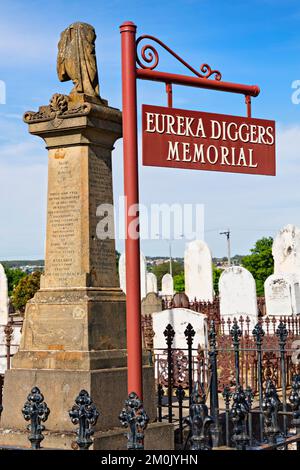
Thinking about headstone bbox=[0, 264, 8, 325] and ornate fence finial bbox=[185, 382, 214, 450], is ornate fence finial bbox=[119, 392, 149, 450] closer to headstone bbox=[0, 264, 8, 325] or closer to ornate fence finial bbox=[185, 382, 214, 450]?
ornate fence finial bbox=[185, 382, 214, 450]

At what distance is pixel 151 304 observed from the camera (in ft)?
77.9

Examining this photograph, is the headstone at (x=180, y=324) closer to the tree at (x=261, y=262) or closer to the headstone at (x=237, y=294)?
the headstone at (x=237, y=294)

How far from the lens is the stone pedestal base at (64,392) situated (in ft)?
26.0

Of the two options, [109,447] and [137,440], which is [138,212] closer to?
[137,440]

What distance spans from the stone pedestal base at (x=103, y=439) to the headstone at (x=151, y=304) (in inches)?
596

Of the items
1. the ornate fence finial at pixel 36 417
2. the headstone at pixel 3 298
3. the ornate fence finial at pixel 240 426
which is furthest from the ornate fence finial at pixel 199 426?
the headstone at pixel 3 298

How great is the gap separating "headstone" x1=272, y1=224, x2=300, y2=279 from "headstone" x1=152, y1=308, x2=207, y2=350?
7.67 meters

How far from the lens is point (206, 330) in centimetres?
1605

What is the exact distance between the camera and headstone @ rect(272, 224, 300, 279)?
23906mm

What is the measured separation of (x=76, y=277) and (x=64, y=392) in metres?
1.18

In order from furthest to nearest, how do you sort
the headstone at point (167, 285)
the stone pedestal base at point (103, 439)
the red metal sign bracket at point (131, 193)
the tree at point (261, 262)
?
1. the tree at point (261, 262)
2. the headstone at point (167, 285)
3. the stone pedestal base at point (103, 439)
4. the red metal sign bracket at point (131, 193)

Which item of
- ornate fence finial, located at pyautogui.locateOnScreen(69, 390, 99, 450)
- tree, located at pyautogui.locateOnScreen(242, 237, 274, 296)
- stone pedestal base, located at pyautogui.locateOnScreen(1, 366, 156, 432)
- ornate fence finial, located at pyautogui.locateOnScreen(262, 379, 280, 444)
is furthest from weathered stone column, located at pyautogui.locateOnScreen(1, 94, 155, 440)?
tree, located at pyautogui.locateOnScreen(242, 237, 274, 296)

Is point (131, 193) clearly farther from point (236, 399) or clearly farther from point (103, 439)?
point (103, 439)
